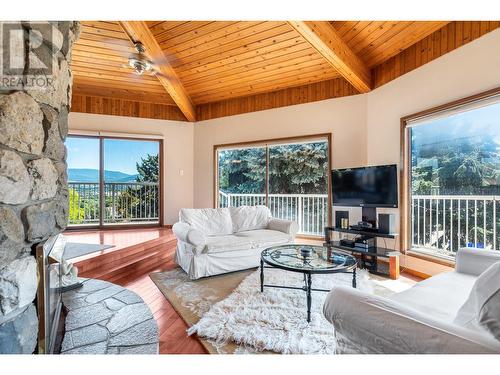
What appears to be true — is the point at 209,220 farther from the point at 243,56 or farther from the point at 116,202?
the point at 116,202

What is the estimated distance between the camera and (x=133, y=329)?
167 centimetres

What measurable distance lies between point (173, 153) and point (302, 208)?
3012mm

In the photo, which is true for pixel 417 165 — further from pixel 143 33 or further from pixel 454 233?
pixel 143 33

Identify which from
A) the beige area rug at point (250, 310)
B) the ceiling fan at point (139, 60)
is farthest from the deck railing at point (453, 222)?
the ceiling fan at point (139, 60)

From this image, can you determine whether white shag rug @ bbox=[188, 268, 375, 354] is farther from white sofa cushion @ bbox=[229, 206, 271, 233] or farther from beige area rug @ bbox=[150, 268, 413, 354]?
white sofa cushion @ bbox=[229, 206, 271, 233]

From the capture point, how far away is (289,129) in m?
4.68

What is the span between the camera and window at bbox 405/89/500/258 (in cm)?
272

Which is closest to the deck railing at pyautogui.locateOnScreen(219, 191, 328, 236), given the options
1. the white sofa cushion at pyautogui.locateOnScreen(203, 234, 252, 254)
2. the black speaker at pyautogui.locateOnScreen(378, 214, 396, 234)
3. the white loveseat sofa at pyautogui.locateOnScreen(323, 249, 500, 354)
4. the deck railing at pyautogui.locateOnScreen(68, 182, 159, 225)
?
the black speaker at pyautogui.locateOnScreen(378, 214, 396, 234)

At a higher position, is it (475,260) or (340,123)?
(340,123)

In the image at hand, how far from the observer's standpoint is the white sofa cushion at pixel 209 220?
3.53 meters

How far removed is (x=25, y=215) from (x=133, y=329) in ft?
3.35

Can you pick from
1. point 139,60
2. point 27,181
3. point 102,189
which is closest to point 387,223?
point 27,181

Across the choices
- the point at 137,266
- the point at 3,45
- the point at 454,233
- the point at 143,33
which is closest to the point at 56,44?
the point at 3,45

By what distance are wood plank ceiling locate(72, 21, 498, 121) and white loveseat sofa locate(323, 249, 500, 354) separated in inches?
111
